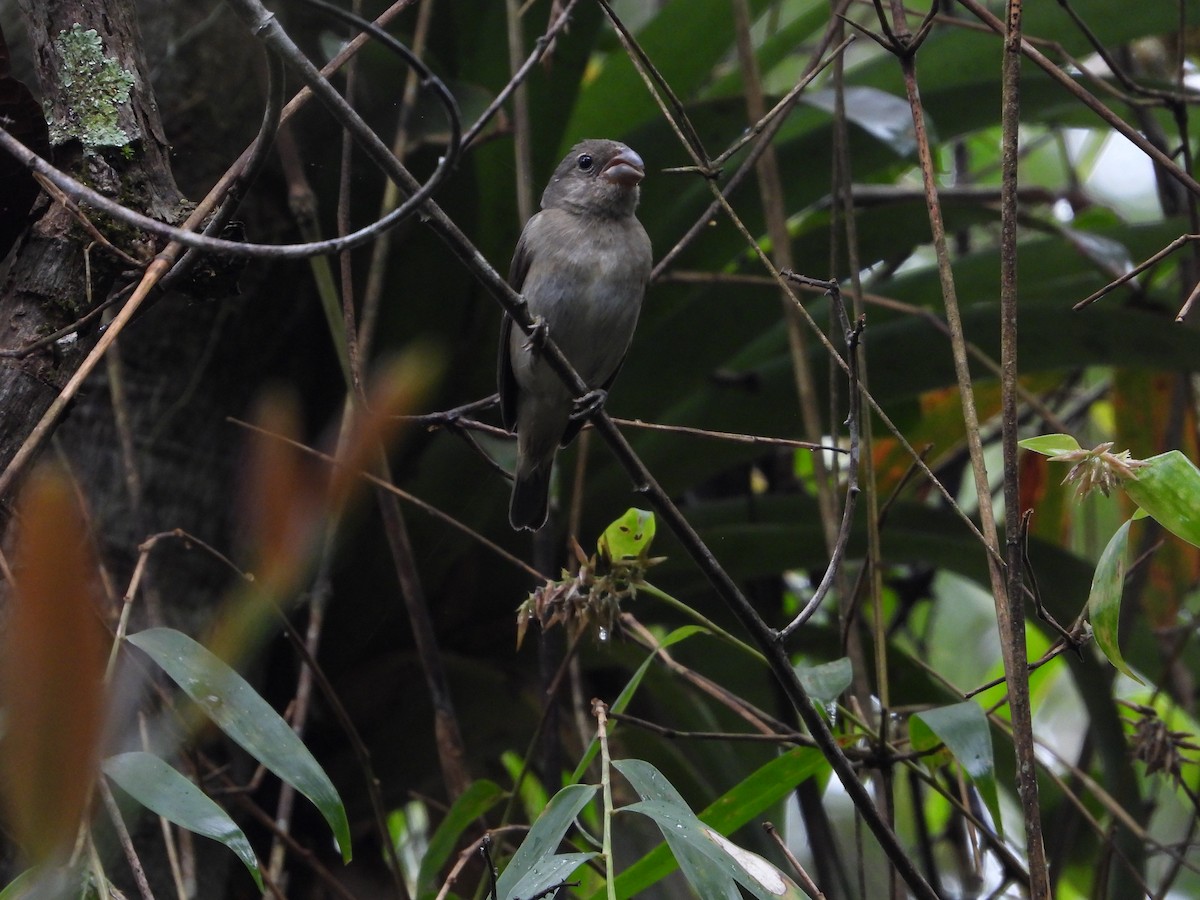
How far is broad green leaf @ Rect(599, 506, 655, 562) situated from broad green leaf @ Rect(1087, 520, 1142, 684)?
58 cm

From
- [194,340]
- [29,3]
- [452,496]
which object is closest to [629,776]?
[29,3]

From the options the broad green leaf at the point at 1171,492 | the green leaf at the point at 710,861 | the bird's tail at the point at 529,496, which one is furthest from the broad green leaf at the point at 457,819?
the broad green leaf at the point at 1171,492

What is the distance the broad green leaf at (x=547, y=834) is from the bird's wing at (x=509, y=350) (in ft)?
4.73

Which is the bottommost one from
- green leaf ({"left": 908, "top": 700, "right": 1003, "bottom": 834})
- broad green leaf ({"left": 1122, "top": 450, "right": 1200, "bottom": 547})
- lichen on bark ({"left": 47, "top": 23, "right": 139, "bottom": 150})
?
green leaf ({"left": 908, "top": 700, "right": 1003, "bottom": 834})

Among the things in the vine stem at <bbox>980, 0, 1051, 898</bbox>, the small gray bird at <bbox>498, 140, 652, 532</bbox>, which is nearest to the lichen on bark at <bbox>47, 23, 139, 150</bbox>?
the vine stem at <bbox>980, 0, 1051, 898</bbox>

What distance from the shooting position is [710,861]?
4.03 feet

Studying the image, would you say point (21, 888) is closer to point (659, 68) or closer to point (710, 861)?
point (710, 861)

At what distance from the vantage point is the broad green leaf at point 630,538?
162 cm

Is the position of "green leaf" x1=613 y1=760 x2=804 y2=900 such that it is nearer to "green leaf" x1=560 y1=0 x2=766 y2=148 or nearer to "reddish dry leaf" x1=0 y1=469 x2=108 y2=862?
"reddish dry leaf" x1=0 y1=469 x2=108 y2=862

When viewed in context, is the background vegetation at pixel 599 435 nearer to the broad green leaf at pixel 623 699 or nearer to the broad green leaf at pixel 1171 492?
the broad green leaf at pixel 623 699

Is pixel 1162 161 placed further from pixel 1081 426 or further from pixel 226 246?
pixel 1081 426

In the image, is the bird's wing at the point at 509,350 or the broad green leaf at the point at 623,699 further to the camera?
the bird's wing at the point at 509,350

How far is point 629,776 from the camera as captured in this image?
134 cm

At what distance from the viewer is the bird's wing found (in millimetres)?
2664
